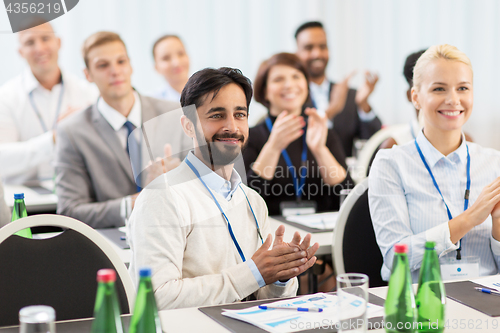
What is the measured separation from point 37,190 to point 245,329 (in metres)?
2.13

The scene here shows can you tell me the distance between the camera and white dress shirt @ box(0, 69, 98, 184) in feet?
9.25

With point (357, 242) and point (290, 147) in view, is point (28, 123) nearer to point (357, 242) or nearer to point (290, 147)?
point (290, 147)

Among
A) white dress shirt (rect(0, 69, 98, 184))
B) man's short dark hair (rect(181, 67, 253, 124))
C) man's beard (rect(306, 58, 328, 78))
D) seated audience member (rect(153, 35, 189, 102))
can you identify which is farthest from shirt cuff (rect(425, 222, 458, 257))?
man's beard (rect(306, 58, 328, 78))

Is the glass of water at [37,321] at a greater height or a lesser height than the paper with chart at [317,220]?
greater

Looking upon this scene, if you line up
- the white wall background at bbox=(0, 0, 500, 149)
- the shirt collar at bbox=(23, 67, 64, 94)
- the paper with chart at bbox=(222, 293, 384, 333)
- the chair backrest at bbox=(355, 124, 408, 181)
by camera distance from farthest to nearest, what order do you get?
the white wall background at bbox=(0, 0, 500, 149), the shirt collar at bbox=(23, 67, 64, 94), the chair backrest at bbox=(355, 124, 408, 181), the paper with chart at bbox=(222, 293, 384, 333)

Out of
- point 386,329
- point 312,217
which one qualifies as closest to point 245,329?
point 386,329

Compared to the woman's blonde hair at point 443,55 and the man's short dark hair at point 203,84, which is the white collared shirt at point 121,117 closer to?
the man's short dark hair at point 203,84

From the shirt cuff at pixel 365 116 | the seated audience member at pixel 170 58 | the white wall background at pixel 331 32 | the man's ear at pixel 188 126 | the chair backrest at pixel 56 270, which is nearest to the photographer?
the chair backrest at pixel 56 270

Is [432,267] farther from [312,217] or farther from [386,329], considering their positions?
[312,217]

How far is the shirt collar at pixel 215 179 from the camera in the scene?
1246 millimetres

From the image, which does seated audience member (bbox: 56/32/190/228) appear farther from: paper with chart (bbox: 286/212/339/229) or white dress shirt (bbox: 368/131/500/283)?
white dress shirt (bbox: 368/131/500/283)

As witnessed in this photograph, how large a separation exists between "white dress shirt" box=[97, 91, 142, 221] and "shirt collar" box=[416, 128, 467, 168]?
852 millimetres

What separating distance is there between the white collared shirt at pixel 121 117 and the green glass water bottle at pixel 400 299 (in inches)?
26.3

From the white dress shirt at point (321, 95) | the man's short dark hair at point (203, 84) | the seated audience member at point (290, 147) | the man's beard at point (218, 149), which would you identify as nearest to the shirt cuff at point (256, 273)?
the man's beard at point (218, 149)
